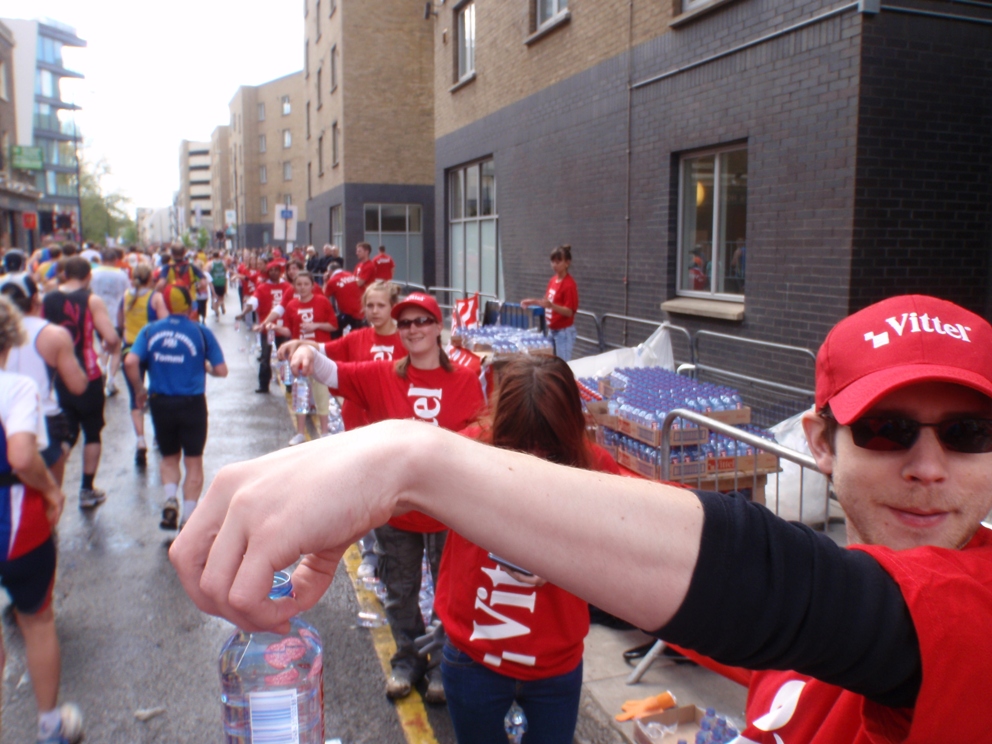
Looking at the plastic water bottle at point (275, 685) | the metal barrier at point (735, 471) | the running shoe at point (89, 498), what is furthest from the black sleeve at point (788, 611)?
the running shoe at point (89, 498)

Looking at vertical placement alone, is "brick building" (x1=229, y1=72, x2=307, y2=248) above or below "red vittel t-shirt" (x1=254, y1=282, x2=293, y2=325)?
above

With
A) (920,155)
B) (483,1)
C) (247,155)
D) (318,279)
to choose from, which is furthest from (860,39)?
(247,155)

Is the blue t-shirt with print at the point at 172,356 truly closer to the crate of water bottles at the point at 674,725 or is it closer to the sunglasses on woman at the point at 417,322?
the sunglasses on woman at the point at 417,322

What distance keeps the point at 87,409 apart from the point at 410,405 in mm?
4251

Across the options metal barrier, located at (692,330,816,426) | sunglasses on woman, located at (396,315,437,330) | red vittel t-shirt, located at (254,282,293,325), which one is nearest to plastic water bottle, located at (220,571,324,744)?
sunglasses on woman, located at (396,315,437,330)

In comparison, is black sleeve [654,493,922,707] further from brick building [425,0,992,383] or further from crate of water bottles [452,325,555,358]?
brick building [425,0,992,383]

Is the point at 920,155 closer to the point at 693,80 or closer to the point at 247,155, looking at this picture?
the point at 693,80

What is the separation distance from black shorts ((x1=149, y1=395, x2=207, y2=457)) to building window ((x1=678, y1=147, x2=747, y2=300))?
6090 millimetres

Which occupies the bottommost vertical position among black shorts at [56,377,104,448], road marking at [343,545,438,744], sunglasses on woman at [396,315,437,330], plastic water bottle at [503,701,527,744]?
road marking at [343,545,438,744]

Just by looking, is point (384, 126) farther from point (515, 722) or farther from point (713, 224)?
point (515, 722)

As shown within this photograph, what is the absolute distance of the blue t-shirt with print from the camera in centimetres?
654

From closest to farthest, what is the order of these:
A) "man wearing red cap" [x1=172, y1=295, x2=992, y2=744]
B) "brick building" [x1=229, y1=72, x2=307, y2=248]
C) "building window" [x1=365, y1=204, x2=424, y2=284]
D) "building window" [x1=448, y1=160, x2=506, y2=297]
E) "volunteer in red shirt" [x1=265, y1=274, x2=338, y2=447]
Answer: "man wearing red cap" [x1=172, y1=295, x2=992, y2=744] < "volunteer in red shirt" [x1=265, y1=274, x2=338, y2=447] < "building window" [x1=448, y1=160, x2=506, y2=297] < "building window" [x1=365, y1=204, x2=424, y2=284] < "brick building" [x1=229, y1=72, x2=307, y2=248]

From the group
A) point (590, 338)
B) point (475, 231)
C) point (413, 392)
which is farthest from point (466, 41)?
point (413, 392)

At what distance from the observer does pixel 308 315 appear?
33.4ft
